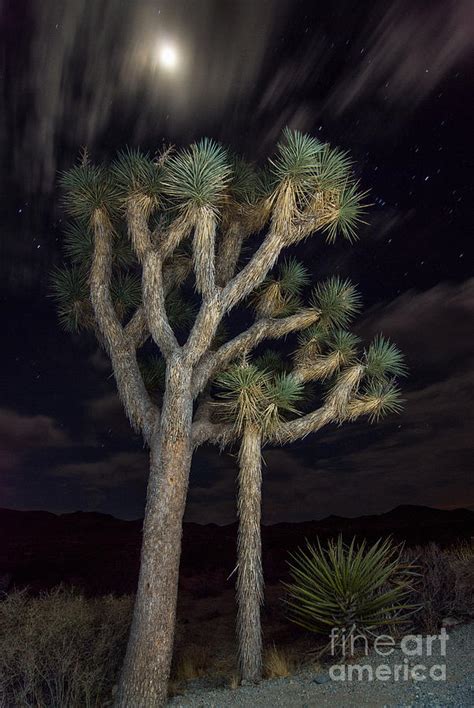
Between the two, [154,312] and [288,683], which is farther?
[154,312]

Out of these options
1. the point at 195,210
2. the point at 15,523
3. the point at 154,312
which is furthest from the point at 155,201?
the point at 15,523

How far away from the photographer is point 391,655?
7785 millimetres

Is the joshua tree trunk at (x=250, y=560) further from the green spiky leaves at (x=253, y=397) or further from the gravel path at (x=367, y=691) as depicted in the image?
the gravel path at (x=367, y=691)

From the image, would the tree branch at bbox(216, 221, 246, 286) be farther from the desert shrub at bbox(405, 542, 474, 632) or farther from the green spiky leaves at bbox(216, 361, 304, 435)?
the desert shrub at bbox(405, 542, 474, 632)

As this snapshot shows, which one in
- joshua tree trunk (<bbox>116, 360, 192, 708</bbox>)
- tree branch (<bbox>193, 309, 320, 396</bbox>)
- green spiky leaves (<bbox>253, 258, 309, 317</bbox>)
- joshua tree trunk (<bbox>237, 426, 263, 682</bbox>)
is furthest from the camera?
green spiky leaves (<bbox>253, 258, 309, 317</bbox>)

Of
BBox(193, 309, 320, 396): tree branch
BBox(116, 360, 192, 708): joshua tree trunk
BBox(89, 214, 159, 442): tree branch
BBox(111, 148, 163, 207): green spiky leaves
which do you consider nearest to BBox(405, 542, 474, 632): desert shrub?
BBox(116, 360, 192, 708): joshua tree trunk

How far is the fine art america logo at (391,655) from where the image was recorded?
6977 mm

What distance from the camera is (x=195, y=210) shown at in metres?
9.23

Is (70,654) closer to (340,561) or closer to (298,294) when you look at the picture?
(340,561)

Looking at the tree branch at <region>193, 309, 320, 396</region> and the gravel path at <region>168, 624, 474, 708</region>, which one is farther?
the tree branch at <region>193, 309, 320, 396</region>

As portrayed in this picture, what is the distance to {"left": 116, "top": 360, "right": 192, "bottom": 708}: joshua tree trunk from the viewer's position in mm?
7562

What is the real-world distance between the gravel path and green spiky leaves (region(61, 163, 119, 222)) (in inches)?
305

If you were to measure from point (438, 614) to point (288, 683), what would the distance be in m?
3.19

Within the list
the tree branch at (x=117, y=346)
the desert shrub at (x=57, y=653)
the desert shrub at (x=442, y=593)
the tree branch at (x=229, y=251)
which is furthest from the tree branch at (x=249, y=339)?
the desert shrub at (x=442, y=593)
